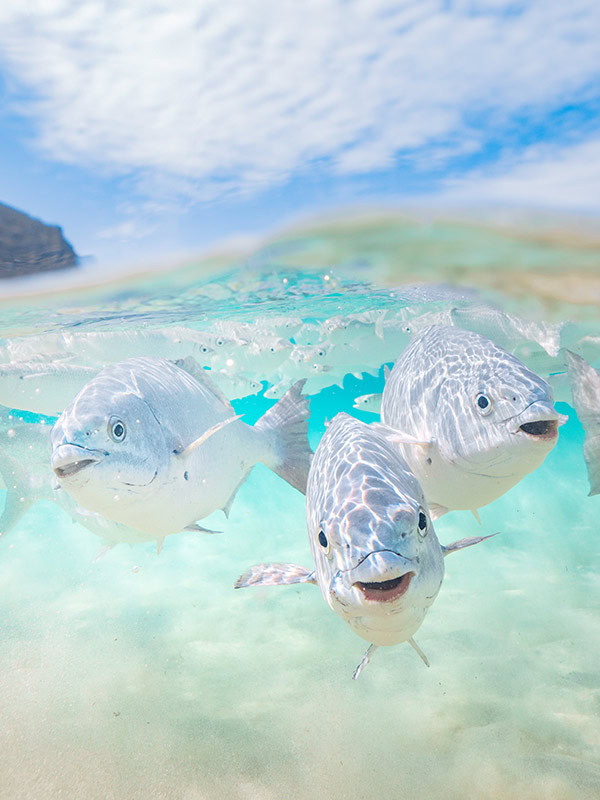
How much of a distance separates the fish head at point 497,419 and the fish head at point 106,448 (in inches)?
108

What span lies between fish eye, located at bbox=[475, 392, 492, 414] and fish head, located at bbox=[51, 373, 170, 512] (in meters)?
2.88

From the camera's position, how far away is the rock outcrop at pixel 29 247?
6.69 m

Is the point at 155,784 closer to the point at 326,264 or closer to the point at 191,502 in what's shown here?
the point at 191,502

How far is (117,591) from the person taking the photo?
9938 millimetres

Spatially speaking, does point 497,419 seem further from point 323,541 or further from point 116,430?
point 116,430

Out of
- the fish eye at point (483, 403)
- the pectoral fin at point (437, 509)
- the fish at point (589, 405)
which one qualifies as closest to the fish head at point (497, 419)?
the fish eye at point (483, 403)

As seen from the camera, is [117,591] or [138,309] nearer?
[117,591]

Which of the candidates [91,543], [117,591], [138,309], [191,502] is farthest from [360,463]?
[91,543]

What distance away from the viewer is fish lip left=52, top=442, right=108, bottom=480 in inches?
147

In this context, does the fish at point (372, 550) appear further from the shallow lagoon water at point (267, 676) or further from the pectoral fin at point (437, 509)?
the shallow lagoon water at point (267, 676)

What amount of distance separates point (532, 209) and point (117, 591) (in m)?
9.76

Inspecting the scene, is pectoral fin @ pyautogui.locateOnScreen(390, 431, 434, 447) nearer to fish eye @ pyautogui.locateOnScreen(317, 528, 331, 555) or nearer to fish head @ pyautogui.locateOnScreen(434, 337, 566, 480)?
fish head @ pyautogui.locateOnScreen(434, 337, 566, 480)

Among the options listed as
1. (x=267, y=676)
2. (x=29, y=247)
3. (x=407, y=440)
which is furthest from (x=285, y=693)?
(x=29, y=247)

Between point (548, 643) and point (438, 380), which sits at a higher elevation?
point (438, 380)
